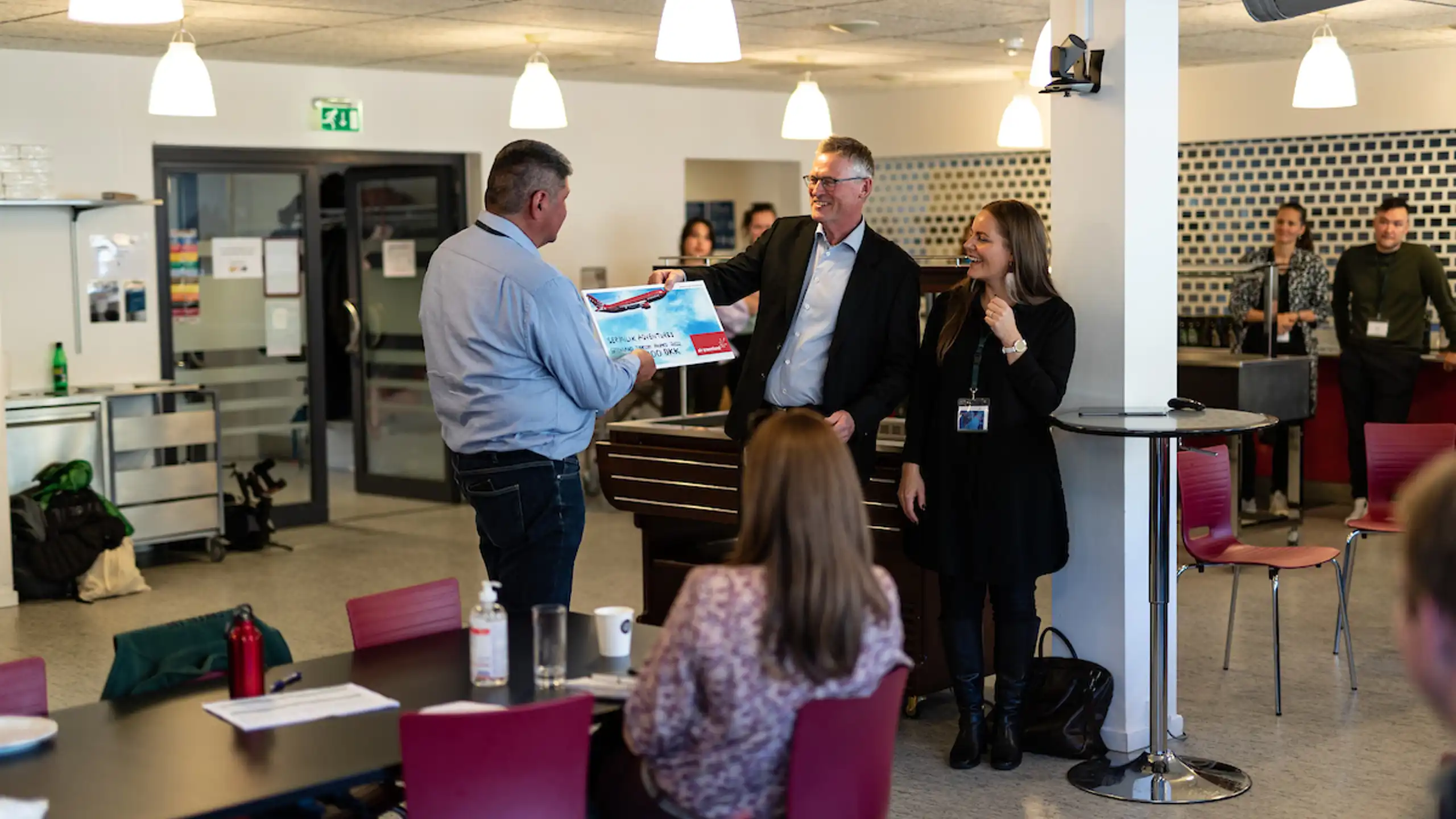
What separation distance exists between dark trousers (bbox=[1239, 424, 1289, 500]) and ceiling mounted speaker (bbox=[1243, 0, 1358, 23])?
196 inches

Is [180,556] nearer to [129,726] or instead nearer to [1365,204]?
[129,726]

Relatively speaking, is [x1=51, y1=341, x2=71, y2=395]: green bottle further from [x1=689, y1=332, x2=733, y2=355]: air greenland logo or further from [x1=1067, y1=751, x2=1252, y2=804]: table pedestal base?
[x1=1067, y1=751, x2=1252, y2=804]: table pedestal base

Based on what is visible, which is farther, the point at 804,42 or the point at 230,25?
the point at 804,42

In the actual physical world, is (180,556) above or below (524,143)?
below

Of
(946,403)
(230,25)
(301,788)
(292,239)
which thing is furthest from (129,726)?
(292,239)

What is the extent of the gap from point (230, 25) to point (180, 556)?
2.92 metres

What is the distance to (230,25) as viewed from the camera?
738 cm

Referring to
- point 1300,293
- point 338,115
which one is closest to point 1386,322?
point 1300,293

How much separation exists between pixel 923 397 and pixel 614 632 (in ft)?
5.85

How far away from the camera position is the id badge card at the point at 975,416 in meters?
4.60

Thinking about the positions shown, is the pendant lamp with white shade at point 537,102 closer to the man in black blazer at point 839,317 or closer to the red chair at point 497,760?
the man in black blazer at point 839,317

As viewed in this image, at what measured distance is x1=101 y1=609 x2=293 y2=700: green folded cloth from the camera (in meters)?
3.28

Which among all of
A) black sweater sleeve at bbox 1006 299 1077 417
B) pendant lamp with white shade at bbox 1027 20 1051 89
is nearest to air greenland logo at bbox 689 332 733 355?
black sweater sleeve at bbox 1006 299 1077 417

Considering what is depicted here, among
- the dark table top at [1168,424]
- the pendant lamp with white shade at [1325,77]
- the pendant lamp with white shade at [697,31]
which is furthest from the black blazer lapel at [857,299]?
the pendant lamp with white shade at [1325,77]
